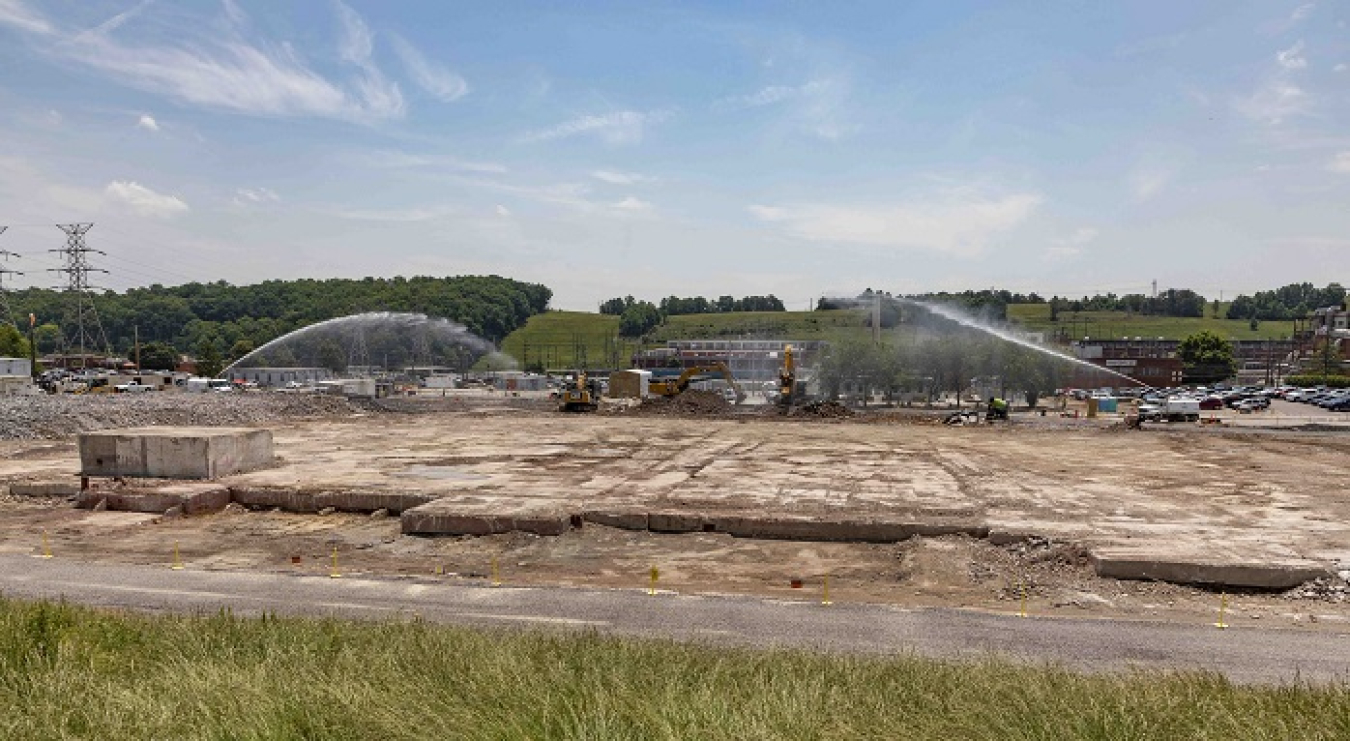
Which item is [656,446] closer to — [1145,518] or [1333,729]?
[1145,518]

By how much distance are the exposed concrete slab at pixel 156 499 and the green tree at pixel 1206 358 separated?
504 ft

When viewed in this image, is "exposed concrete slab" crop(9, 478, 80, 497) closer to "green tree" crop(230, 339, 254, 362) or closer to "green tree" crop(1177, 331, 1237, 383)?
"green tree" crop(230, 339, 254, 362)

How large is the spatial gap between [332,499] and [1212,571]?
87.9 feet

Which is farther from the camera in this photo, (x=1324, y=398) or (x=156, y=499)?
(x=1324, y=398)

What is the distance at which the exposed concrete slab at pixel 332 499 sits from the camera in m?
29.8

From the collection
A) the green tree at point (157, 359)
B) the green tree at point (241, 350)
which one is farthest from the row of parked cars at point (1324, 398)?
the green tree at point (157, 359)

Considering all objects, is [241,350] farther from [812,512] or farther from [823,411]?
[812,512]

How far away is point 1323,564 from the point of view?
2083 cm

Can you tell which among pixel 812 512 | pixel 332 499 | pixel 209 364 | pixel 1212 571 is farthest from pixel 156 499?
pixel 209 364

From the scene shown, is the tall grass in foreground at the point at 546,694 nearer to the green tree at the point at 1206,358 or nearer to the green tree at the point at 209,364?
the green tree at the point at 209,364

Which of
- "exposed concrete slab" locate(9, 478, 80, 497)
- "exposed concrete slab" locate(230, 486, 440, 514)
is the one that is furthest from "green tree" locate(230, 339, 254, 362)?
"exposed concrete slab" locate(230, 486, 440, 514)

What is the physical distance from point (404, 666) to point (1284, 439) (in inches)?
2573

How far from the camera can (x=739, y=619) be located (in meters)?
17.4

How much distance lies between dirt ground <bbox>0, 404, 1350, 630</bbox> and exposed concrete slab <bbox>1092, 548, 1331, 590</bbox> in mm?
371
